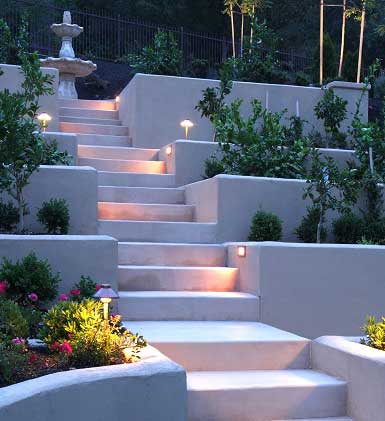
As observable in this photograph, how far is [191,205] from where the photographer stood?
9367 millimetres

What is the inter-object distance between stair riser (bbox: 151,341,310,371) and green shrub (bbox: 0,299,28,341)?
1.05m

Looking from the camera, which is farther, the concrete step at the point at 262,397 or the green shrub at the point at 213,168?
the green shrub at the point at 213,168

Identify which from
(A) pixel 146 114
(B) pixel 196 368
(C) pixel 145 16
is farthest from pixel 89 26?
(B) pixel 196 368

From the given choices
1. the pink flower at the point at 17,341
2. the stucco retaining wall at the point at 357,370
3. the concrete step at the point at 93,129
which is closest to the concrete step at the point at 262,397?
the stucco retaining wall at the point at 357,370

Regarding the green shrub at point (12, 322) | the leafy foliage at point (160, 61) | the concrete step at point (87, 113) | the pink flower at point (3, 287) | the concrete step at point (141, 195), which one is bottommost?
the green shrub at point (12, 322)

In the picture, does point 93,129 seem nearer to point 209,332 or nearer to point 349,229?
point 349,229

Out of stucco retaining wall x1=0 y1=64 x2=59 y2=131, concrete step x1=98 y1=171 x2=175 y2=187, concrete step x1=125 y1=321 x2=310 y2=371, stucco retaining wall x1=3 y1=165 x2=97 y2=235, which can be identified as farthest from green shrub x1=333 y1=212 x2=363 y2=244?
stucco retaining wall x1=0 y1=64 x2=59 y2=131

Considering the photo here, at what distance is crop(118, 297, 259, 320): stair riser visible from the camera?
6.77 m

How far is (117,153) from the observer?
1105cm

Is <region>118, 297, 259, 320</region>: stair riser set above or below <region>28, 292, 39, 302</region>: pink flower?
below

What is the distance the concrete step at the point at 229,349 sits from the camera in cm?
564

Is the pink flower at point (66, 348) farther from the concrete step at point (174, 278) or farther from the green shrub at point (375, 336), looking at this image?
the concrete step at point (174, 278)

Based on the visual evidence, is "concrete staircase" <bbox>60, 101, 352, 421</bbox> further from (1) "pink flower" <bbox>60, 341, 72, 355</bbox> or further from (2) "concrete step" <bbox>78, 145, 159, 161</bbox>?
(1) "pink flower" <bbox>60, 341, 72, 355</bbox>

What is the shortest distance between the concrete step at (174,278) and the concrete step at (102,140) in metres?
4.47
